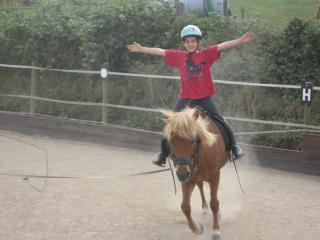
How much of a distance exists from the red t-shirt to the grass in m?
12.2

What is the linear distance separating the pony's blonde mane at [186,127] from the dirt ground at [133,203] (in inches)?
48.5

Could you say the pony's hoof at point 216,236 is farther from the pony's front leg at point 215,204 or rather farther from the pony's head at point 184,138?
the pony's head at point 184,138

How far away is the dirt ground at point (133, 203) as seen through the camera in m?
6.13

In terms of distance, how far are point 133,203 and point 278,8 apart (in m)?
15.6

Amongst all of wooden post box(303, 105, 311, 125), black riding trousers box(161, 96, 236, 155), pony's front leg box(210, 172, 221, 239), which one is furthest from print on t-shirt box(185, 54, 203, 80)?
wooden post box(303, 105, 311, 125)

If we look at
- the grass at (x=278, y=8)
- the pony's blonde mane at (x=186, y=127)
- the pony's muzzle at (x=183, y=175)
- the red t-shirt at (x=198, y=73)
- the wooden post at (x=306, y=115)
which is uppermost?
the grass at (x=278, y=8)

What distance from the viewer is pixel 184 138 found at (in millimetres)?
5266

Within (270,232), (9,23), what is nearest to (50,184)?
(270,232)

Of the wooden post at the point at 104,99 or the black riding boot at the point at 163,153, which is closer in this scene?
the black riding boot at the point at 163,153

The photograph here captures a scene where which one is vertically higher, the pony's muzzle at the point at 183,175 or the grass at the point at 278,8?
the grass at the point at 278,8

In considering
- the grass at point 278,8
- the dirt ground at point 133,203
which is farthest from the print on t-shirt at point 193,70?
the grass at point 278,8

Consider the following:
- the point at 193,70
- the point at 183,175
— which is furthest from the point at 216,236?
the point at 193,70

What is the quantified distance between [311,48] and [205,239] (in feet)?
17.3

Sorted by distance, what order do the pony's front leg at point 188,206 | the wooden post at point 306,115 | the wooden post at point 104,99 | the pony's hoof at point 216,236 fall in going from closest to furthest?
the pony's front leg at point 188,206 < the pony's hoof at point 216,236 < the wooden post at point 306,115 < the wooden post at point 104,99
